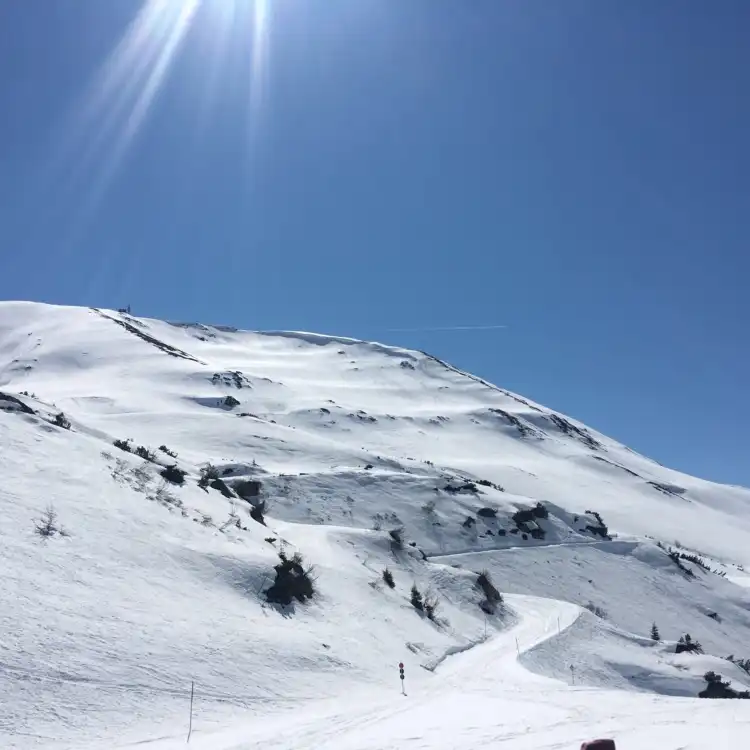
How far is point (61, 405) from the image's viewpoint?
257ft

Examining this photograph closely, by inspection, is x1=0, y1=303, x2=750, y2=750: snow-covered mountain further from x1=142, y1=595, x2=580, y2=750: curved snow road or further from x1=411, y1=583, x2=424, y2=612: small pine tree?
x1=411, y1=583, x2=424, y2=612: small pine tree

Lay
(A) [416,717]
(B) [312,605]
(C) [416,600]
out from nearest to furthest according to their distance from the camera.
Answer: (A) [416,717] < (B) [312,605] < (C) [416,600]

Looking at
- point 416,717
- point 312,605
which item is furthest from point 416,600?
point 416,717

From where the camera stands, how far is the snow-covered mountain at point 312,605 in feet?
42.5

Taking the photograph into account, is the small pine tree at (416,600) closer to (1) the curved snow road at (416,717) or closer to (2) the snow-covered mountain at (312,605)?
(2) the snow-covered mountain at (312,605)

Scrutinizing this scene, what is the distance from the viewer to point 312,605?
2303cm

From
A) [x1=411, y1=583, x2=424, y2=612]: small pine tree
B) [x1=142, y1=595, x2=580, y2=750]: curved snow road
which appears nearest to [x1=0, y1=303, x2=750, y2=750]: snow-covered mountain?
[x1=142, y1=595, x2=580, y2=750]: curved snow road

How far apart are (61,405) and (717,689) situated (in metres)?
75.8

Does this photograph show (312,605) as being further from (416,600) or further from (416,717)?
(416,717)

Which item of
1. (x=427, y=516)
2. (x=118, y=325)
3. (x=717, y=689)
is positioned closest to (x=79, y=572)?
(x=717, y=689)

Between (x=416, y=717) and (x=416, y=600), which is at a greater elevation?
(x=416, y=600)

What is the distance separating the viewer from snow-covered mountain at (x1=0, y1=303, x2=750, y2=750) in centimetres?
1296

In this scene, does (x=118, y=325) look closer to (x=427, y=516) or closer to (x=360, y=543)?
(x=427, y=516)

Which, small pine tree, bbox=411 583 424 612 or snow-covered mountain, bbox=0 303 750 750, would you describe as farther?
small pine tree, bbox=411 583 424 612
